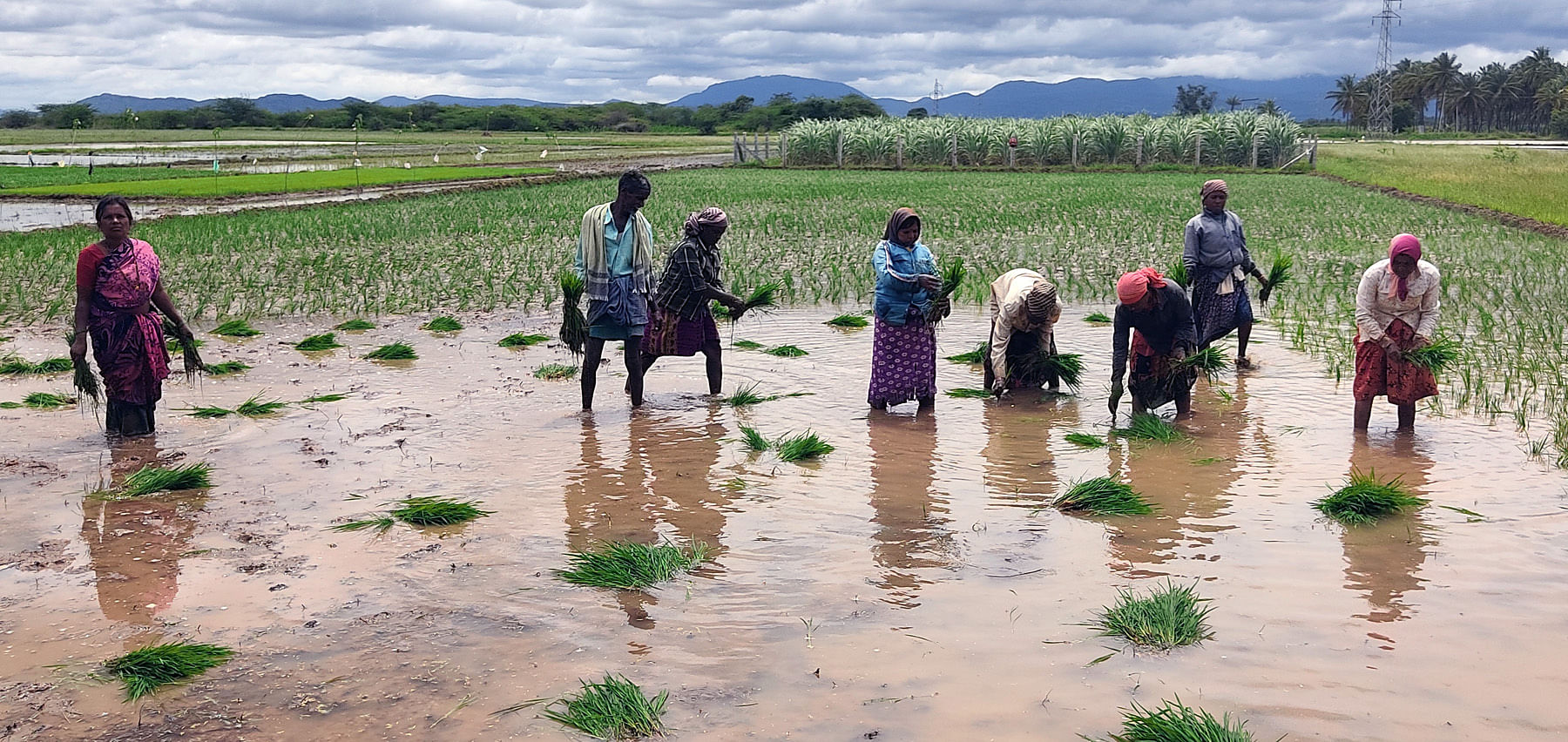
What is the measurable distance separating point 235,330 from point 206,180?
63.8 feet

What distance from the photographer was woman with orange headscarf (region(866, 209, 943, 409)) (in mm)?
6473

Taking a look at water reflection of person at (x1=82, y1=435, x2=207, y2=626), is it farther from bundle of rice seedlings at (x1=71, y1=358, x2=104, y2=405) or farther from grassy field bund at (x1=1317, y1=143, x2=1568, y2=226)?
grassy field bund at (x1=1317, y1=143, x2=1568, y2=226)

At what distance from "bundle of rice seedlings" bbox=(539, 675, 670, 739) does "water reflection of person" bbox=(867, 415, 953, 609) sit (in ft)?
3.51

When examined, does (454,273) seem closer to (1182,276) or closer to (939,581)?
(1182,276)

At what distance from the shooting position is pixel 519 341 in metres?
8.78

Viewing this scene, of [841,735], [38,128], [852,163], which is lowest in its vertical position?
[841,735]

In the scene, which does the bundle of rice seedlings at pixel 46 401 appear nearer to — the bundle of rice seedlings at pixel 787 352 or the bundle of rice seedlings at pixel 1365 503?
the bundle of rice seedlings at pixel 787 352

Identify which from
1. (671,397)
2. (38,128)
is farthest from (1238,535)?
(38,128)

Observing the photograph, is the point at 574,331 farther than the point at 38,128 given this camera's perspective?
No

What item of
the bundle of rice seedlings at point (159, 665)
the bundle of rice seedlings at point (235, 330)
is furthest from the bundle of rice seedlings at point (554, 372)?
the bundle of rice seedlings at point (159, 665)

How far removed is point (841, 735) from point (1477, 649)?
189cm

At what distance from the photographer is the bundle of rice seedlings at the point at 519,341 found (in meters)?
8.75

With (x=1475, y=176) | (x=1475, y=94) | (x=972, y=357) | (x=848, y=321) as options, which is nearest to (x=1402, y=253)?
(x=972, y=357)

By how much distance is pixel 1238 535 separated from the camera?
4.54 metres
